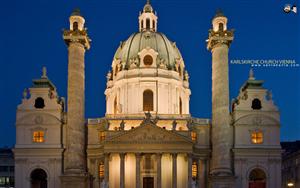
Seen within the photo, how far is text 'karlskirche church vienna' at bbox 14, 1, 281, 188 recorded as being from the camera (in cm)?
8012

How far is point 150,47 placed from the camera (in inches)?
3858

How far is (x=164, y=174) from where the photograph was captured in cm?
8512

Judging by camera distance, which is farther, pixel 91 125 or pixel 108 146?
pixel 91 125

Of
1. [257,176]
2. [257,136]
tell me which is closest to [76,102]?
[257,136]

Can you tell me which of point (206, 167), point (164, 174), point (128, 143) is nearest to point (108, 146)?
point (128, 143)

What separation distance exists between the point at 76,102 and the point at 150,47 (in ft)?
71.2

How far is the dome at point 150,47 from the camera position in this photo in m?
98.4

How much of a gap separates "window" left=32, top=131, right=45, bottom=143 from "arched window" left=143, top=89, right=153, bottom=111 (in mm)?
17257

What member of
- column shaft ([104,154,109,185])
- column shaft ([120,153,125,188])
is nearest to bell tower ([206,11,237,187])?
column shaft ([120,153,125,188])

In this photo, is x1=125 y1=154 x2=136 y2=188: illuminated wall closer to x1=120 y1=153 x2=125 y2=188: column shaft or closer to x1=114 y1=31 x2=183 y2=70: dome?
x1=120 y1=153 x2=125 y2=188: column shaft

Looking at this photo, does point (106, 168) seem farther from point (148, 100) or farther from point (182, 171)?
point (148, 100)

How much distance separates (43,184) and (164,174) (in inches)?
669

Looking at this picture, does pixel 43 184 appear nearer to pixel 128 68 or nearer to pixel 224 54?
pixel 128 68

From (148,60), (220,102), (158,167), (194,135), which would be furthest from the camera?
(148,60)
